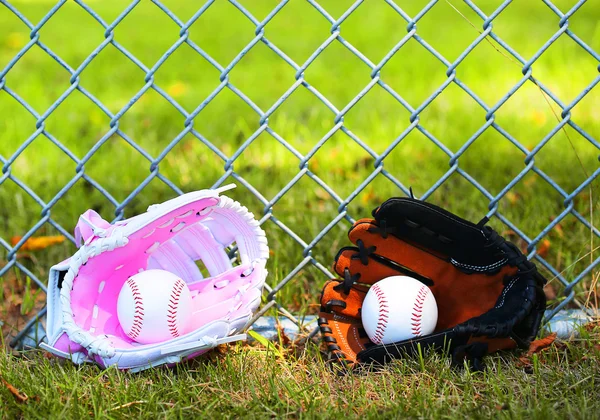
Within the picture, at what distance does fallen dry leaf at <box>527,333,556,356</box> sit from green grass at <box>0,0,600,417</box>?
0.37 ft

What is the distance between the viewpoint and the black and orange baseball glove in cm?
213

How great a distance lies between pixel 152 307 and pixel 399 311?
770 millimetres

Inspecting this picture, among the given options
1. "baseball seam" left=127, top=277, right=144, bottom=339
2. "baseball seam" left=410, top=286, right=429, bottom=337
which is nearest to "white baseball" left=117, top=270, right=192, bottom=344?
"baseball seam" left=127, top=277, right=144, bottom=339

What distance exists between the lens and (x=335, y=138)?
395 cm

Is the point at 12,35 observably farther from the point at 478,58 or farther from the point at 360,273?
the point at 360,273

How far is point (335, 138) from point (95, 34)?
3178 mm

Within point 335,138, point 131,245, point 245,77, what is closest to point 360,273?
point 131,245

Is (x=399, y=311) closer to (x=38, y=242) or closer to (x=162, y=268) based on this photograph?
(x=162, y=268)

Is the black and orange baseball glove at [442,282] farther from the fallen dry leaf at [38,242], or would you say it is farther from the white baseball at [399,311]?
the fallen dry leaf at [38,242]

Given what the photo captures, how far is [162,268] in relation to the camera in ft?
7.81

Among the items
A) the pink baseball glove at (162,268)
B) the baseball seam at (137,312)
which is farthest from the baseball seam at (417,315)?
the baseball seam at (137,312)

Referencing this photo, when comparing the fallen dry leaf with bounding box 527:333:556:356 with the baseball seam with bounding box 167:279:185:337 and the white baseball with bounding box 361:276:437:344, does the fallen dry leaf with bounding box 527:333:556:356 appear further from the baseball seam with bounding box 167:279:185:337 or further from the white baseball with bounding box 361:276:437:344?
the baseball seam with bounding box 167:279:185:337

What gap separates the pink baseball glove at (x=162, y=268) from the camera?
6.89 ft

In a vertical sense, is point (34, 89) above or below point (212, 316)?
below
